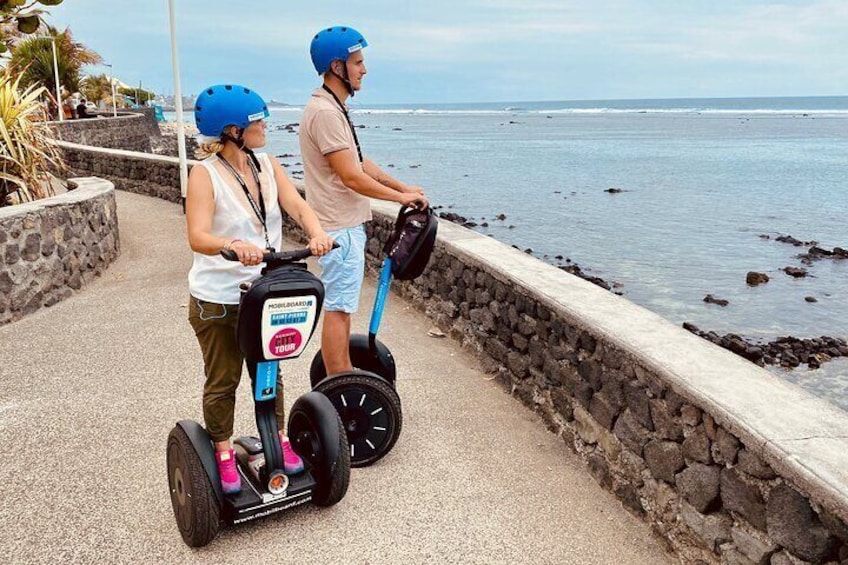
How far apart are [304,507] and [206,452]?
61 cm

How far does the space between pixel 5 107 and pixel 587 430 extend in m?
7.16

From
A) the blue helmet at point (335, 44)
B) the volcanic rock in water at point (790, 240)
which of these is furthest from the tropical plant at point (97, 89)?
the blue helmet at point (335, 44)

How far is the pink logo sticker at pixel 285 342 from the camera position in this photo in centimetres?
287

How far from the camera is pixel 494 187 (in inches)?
1335

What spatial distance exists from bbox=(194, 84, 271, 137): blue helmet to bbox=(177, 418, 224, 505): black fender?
121cm

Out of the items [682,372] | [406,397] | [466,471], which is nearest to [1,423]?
[406,397]

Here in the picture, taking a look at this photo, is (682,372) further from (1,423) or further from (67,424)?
(1,423)

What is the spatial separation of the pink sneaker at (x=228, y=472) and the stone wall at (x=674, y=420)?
1.77 meters

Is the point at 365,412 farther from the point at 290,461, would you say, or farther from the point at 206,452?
the point at 206,452

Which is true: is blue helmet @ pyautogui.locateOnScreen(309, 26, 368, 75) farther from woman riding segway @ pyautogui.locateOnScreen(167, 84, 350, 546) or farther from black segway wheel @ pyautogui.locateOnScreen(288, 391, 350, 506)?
black segway wheel @ pyautogui.locateOnScreen(288, 391, 350, 506)

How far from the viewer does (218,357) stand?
3.11 m

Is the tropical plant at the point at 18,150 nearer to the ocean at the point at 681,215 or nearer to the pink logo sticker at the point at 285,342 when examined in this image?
the pink logo sticker at the point at 285,342

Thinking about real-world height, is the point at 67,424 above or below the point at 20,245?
below

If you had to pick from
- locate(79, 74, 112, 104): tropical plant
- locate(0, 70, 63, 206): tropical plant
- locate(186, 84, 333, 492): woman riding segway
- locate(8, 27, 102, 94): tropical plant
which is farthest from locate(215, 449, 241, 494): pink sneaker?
locate(79, 74, 112, 104): tropical plant
